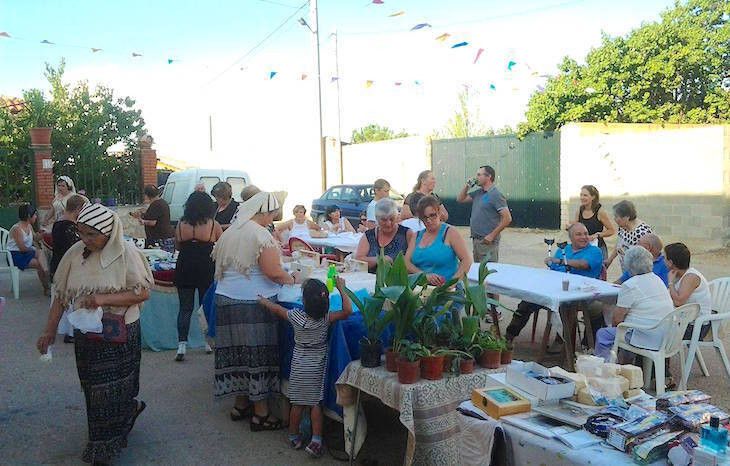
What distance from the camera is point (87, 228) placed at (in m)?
3.47

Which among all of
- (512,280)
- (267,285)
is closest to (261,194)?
(267,285)

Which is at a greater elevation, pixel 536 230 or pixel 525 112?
pixel 525 112

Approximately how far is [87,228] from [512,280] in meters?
3.59

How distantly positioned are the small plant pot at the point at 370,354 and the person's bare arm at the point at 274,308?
69 cm

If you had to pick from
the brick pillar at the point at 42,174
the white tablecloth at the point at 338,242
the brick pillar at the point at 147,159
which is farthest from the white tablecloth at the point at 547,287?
the brick pillar at the point at 147,159

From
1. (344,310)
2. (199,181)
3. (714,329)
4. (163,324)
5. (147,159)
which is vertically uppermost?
(147,159)

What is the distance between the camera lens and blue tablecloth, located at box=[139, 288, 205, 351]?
6457 mm

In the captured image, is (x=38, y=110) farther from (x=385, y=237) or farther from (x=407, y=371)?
(x=407, y=371)

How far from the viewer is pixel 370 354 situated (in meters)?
3.52

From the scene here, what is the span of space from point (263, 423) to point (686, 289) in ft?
10.8

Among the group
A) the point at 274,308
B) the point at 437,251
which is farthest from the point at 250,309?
the point at 437,251

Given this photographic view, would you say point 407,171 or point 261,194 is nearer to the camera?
point 261,194

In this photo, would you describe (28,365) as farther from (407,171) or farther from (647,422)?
(407,171)

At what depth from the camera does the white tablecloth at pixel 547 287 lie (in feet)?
16.2
